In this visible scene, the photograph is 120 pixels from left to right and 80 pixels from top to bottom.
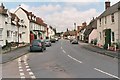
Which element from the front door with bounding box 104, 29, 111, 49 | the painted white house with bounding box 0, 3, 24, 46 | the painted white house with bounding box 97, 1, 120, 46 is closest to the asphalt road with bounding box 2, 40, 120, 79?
the painted white house with bounding box 97, 1, 120, 46

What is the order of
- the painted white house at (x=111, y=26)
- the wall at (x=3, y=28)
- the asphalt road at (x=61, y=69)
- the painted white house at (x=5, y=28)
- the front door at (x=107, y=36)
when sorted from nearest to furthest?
the asphalt road at (x=61, y=69) < the painted white house at (x=111, y=26) < the wall at (x=3, y=28) < the painted white house at (x=5, y=28) < the front door at (x=107, y=36)

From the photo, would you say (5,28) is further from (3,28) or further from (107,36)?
(107,36)

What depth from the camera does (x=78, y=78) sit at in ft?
41.8

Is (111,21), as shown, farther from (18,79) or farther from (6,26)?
(18,79)

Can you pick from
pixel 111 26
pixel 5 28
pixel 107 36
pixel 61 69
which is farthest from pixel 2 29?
pixel 61 69

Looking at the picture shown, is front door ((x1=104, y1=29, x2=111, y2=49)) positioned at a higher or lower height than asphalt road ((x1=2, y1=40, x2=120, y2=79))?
higher

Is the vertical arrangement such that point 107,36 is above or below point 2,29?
below

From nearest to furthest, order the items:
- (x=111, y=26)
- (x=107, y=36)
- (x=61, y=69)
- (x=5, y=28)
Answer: (x=61, y=69) < (x=111, y=26) < (x=107, y=36) < (x=5, y=28)

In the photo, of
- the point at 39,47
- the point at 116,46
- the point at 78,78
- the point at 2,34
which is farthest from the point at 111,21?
the point at 78,78

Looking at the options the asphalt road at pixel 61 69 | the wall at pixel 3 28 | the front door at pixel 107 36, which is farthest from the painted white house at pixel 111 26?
the asphalt road at pixel 61 69

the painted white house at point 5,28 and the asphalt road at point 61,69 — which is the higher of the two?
the painted white house at point 5,28

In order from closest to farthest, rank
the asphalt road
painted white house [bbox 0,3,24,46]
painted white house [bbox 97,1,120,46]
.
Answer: the asphalt road
painted white house [bbox 97,1,120,46]
painted white house [bbox 0,3,24,46]

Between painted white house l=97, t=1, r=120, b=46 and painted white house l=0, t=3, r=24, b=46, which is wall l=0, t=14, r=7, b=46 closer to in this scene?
painted white house l=0, t=3, r=24, b=46

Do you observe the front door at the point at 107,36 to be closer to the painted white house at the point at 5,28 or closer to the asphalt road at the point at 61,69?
the painted white house at the point at 5,28
